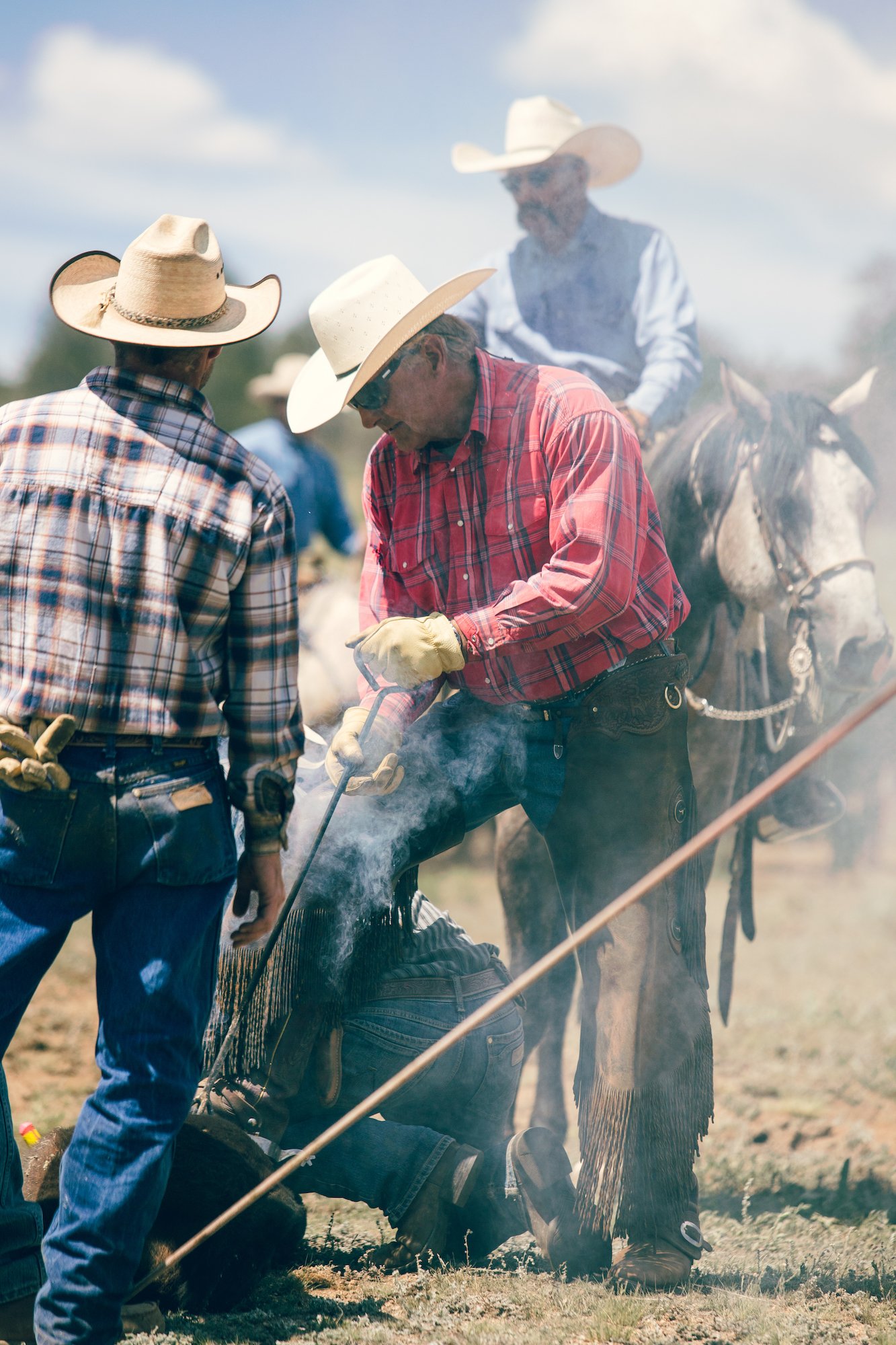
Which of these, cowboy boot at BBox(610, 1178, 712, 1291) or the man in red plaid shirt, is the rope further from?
cowboy boot at BBox(610, 1178, 712, 1291)

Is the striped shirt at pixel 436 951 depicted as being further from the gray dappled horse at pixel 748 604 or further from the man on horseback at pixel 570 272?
the man on horseback at pixel 570 272

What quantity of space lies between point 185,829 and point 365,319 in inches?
53.4

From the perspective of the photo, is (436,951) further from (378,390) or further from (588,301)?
(588,301)

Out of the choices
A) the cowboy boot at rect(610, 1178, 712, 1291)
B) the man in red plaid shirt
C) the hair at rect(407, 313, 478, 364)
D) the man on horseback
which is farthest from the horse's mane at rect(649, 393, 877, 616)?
the cowboy boot at rect(610, 1178, 712, 1291)

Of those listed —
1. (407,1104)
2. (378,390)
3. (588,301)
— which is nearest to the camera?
(378,390)

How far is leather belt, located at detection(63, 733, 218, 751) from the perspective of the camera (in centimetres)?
228

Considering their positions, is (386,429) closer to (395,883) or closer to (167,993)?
(395,883)

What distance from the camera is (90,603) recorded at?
2.28 metres

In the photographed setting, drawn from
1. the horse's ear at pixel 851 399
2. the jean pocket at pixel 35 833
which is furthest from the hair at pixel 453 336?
the horse's ear at pixel 851 399

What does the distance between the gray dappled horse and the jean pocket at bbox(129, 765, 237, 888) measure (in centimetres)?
189

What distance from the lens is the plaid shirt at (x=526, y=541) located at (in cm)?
285

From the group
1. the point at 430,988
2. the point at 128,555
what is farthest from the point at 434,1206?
the point at 128,555

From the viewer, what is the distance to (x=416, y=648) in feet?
9.50

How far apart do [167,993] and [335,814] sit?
989 mm
